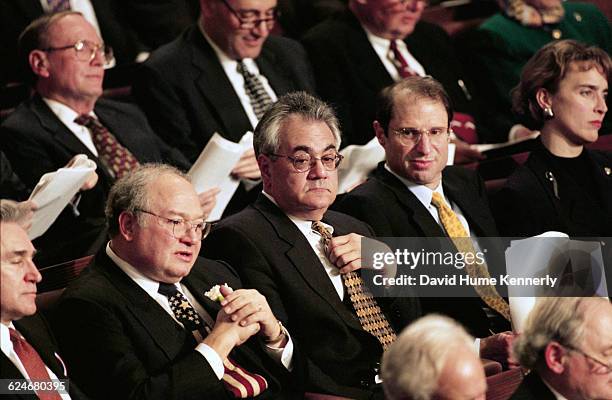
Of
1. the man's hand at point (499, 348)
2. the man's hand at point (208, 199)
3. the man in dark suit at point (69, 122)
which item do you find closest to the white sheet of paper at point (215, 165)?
the man's hand at point (208, 199)

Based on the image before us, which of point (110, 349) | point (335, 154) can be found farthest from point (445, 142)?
point (110, 349)

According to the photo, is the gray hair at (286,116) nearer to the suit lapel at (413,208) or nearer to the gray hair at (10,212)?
the suit lapel at (413,208)

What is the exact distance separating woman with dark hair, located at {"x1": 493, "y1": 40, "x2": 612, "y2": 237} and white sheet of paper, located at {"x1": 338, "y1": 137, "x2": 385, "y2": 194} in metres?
0.43

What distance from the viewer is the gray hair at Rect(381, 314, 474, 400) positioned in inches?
91.2

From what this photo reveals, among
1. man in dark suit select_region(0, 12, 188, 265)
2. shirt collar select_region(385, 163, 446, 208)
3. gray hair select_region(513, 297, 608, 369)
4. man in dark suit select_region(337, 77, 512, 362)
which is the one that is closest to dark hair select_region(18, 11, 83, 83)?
man in dark suit select_region(0, 12, 188, 265)

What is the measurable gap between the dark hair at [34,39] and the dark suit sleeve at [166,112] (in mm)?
357

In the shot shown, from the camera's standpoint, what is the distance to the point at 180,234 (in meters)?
2.98

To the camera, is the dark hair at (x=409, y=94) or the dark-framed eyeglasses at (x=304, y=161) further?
the dark hair at (x=409, y=94)

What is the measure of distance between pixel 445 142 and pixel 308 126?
0.59 meters

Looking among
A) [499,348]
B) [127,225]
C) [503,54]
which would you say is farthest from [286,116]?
[503,54]

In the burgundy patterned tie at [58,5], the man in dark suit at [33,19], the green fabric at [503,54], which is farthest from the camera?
the green fabric at [503,54]

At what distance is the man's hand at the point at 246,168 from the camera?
157 inches

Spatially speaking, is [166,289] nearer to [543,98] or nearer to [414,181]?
[414,181]

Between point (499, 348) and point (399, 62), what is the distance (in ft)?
6.06
